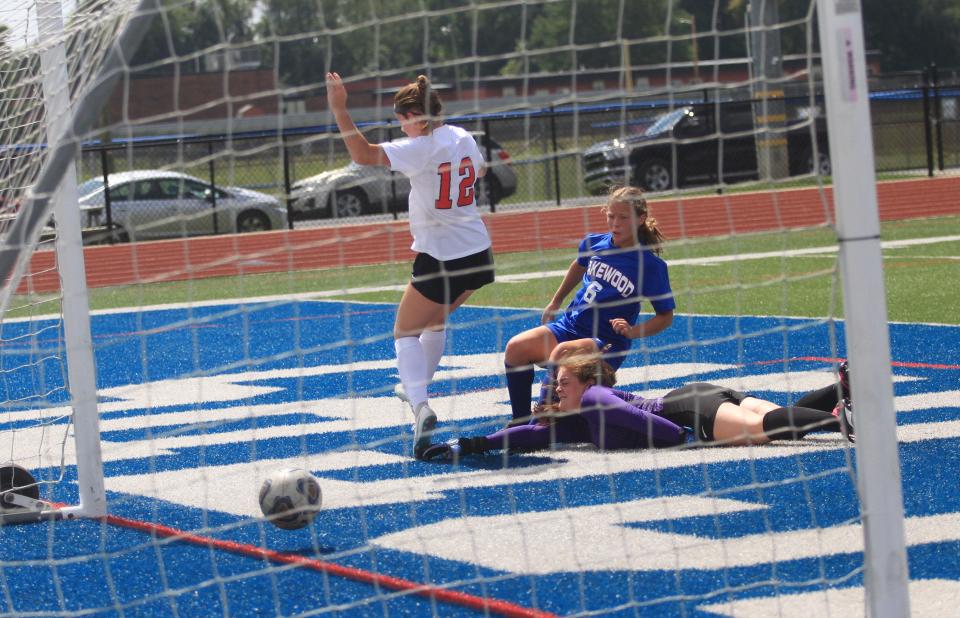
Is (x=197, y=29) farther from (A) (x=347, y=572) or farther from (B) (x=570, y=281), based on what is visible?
(A) (x=347, y=572)

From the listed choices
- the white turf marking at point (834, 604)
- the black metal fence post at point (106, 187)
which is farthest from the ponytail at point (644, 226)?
the black metal fence post at point (106, 187)

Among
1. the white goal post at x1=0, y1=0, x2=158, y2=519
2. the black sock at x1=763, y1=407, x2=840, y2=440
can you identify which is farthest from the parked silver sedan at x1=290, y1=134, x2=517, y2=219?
the white goal post at x1=0, y1=0, x2=158, y2=519

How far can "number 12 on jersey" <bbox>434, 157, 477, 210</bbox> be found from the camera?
7.23m

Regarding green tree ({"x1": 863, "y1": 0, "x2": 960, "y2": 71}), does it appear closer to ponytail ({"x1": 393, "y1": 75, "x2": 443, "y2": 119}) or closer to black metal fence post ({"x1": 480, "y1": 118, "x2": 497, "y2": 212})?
black metal fence post ({"x1": 480, "y1": 118, "x2": 497, "y2": 212})

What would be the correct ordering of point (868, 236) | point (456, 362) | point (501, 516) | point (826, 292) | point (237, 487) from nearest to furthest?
point (868, 236) → point (501, 516) → point (237, 487) → point (456, 362) → point (826, 292)

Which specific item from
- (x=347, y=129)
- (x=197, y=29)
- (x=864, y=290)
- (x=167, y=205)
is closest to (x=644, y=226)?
(x=347, y=129)

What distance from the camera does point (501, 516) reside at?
5.76 m

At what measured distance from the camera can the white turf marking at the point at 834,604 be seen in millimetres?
4250

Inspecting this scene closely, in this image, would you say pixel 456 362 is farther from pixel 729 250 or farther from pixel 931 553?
pixel 729 250

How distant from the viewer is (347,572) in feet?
16.4

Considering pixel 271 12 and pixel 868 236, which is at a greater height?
pixel 271 12

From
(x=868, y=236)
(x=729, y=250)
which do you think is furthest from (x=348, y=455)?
(x=729, y=250)

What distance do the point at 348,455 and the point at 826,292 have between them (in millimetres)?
7774

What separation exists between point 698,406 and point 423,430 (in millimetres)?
1391
